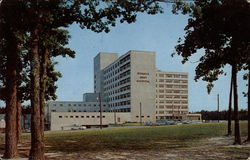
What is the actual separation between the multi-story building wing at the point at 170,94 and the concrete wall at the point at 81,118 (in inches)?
1416

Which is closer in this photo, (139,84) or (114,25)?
(114,25)

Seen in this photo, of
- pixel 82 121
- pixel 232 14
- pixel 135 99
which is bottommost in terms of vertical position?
pixel 82 121

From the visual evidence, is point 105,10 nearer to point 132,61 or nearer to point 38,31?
point 38,31

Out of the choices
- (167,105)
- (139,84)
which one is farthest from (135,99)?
(167,105)

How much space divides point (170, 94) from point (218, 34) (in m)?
132

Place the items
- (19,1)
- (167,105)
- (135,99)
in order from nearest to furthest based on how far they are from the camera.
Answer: (19,1), (135,99), (167,105)

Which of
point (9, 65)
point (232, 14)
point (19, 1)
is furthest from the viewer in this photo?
point (232, 14)

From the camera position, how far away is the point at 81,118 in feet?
363

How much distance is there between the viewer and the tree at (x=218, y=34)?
17.1m

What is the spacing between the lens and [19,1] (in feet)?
40.9

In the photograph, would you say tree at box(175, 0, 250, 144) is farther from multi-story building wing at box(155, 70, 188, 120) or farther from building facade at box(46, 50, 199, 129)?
multi-story building wing at box(155, 70, 188, 120)

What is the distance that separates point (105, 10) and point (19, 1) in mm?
3832

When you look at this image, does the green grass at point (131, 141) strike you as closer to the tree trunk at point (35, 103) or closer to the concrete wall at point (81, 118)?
the tree trunk at point (35, 103)

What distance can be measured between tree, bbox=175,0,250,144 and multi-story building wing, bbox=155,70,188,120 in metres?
122
